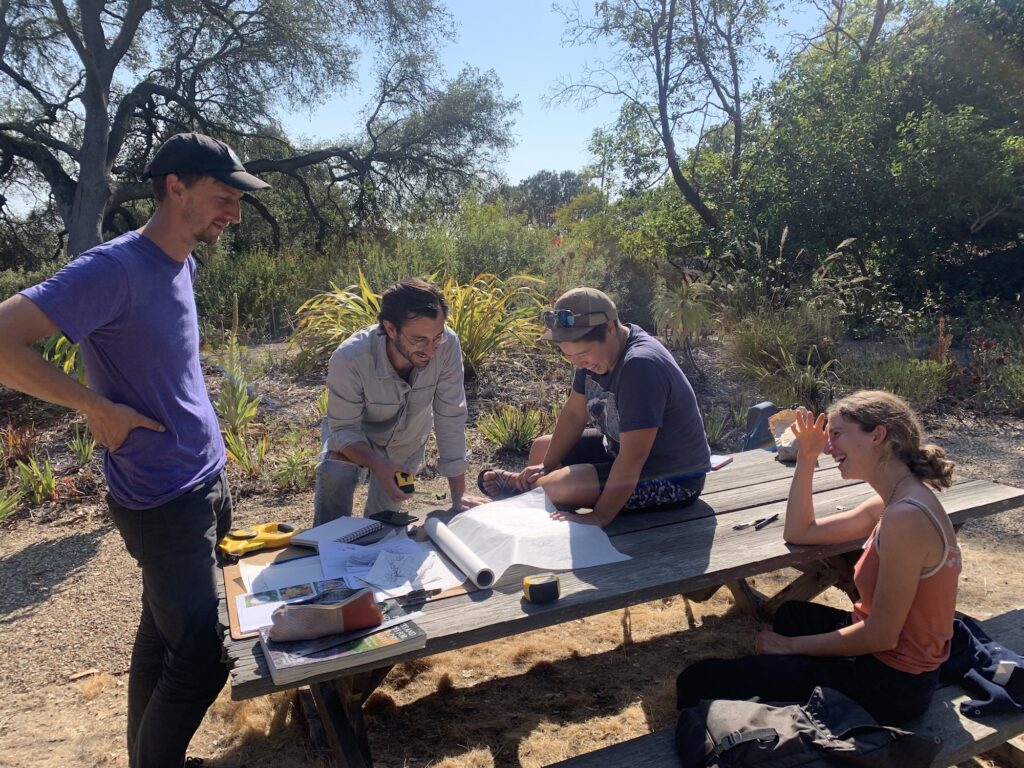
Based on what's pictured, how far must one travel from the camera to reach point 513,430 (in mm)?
5648

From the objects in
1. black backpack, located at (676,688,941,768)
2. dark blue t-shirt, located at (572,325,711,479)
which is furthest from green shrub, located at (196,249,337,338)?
black backpack, located at (676,688,941,768)

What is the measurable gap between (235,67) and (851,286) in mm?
11610

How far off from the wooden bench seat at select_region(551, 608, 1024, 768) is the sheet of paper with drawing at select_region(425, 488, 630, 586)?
54 centimetres

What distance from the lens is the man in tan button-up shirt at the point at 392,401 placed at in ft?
9.69

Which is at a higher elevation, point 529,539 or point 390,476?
point 390,476

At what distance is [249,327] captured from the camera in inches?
364

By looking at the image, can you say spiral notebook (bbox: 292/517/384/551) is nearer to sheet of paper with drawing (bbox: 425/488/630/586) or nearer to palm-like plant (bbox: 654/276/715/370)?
sheet of paper with drawing (bbox: 425/488/630/586)

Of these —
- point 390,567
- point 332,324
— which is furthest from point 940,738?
point 332,324

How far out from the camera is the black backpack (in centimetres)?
181

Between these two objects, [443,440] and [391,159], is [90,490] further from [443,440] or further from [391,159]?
[391,159]

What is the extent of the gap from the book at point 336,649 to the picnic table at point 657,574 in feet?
0.12

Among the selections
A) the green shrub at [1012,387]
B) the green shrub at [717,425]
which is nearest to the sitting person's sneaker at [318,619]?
the green shrub at [717,425]

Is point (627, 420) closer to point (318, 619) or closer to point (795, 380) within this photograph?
point (318, 619)

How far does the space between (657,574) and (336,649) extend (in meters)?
1.02
